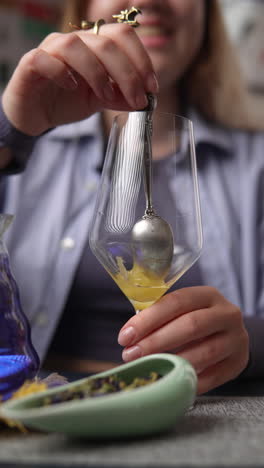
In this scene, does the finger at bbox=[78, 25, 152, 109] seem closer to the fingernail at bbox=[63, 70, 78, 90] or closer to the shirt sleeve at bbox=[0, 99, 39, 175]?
the fingernail at bbox=[63, 70, 78, 90]

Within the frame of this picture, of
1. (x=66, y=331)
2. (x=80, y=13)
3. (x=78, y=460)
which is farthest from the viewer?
(x=80, y=13)

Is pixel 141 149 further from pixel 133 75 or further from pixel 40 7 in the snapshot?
pixel 40 7

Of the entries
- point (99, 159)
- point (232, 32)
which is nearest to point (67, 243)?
point (99, 159)

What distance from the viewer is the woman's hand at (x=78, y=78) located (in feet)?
1.55

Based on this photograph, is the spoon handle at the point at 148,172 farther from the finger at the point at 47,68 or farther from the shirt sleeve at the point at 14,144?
the shirt sleeve at the point at 14,144

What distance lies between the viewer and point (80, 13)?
1026 millimetres

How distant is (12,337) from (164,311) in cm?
11

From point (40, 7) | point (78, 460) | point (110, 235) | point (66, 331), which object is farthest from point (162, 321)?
point (40, 7)

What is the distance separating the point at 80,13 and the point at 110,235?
30.0 inches

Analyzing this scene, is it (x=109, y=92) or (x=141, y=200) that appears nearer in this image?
(x=141, y=200)

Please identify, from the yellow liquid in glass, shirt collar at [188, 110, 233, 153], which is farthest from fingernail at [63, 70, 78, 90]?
shirt collar at [188, 110, 233, 153]

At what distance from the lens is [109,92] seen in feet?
1.65

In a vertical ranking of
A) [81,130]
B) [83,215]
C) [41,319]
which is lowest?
[41,319]

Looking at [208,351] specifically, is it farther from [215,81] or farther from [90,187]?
[215,81]
